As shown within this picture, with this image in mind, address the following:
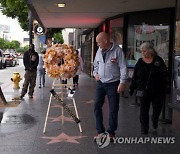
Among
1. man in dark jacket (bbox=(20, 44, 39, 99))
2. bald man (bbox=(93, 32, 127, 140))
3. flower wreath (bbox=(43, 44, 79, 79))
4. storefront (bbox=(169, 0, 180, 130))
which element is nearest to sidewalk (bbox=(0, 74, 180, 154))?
storefront (bbox=(169, 0, 180, 130))

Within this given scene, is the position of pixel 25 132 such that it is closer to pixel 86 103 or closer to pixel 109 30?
Answer: pixel 86 103

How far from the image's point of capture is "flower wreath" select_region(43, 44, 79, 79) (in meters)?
7.01

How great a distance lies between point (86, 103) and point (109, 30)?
5762mm

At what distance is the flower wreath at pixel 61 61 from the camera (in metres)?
7.01

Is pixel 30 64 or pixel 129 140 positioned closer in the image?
pixel 129 140

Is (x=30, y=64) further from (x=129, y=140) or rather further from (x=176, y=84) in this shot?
(x=129, y=140)

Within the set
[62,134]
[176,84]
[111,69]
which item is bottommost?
[62,134]

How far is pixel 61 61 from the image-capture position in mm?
7133

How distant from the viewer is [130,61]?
42.4 feet

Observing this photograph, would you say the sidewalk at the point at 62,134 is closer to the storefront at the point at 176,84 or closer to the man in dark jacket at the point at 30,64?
the storefront at the point at 176,84

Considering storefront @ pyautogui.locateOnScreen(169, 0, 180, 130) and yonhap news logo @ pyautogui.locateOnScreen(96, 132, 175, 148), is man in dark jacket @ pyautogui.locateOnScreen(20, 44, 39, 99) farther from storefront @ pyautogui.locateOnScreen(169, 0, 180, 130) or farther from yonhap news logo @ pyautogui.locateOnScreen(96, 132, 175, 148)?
yonhap news logo @ pyautogui.locateOnScreen(96, 132, 175, 148)

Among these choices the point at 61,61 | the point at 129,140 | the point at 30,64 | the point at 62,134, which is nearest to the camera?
the point at 129,140

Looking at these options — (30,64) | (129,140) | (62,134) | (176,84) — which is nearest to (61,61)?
(62,134)

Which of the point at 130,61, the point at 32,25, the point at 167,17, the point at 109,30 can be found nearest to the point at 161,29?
the point at 167,17
